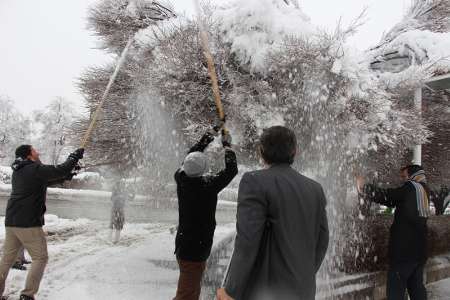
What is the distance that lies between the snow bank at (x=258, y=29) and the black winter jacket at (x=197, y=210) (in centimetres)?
174

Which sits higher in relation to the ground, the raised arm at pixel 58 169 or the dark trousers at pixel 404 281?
the raised arm at pixel 58 169

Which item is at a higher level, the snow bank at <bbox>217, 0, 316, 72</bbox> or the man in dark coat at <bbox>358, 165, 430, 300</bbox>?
the snow bank at <bbox>217, 0, 316, 72</bbox>

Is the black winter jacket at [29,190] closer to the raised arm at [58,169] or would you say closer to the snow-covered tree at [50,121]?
the raised arm at [58,169]

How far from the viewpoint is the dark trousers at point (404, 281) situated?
374 centimetres

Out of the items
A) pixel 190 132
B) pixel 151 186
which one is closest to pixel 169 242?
pixel 151 186

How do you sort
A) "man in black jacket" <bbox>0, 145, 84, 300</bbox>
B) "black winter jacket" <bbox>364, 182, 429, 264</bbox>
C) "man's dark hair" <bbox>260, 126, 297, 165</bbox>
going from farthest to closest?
"man in black jacket" <bbox>0, 145, 84, 300</bbox>, "black winter jacket" <bbox>364, 182, 429, 264</bbox>, "man's dark hair" <bbox>260, 126, 297, 165</bbox>

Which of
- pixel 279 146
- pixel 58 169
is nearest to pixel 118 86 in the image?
pixel 58 169

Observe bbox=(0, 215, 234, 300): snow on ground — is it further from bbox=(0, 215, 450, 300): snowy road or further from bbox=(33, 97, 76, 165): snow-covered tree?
bbox=(33, 97, 76, 165): snow-covered tree

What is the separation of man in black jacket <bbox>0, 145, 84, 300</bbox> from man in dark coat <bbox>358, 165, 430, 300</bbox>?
3.05 meters

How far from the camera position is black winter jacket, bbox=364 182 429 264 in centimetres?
370

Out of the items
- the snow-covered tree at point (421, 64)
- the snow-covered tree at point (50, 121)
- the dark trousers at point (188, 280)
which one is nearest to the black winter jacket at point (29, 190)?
the dark trousers at point (188, 280)

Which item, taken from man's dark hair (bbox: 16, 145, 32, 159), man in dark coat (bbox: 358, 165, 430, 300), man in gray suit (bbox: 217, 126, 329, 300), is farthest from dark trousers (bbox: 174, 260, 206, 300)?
man's dark hair (bbox: 16, 145, 32, 159)

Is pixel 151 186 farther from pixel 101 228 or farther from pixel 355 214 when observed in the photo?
pixel 101 228

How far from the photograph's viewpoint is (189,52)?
14.2 ft
